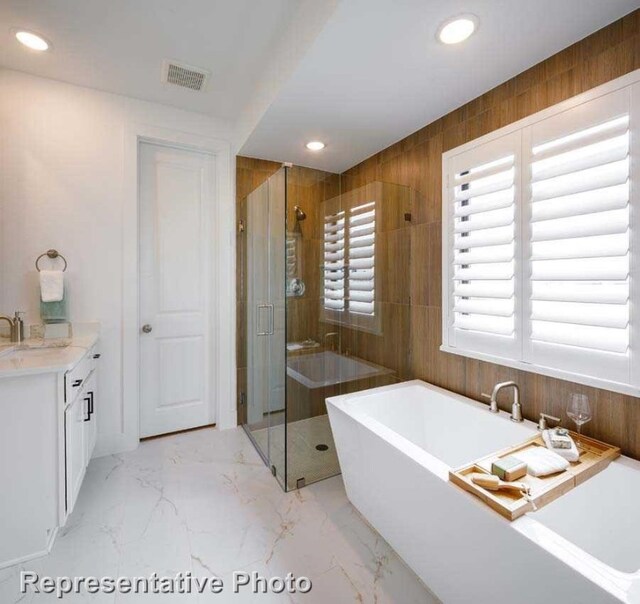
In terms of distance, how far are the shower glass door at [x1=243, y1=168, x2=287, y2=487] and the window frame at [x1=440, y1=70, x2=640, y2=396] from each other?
109cm

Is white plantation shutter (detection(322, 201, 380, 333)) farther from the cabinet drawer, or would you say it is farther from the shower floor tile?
the cabinet drawer

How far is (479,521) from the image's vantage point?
1127mm

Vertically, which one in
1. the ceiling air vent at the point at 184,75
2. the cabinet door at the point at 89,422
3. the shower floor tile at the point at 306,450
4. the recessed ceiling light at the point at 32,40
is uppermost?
the ceiling air vent at the point at 184,75

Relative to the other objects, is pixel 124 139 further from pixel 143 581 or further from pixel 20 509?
pixel 143 581

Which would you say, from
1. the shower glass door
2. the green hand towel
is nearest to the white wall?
the green hand towel

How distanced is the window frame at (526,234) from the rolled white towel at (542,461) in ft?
1.34

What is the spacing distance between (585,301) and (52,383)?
2.55 metres

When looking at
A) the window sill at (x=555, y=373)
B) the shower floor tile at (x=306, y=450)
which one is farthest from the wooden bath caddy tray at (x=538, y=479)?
the shower floor tile at (x=306, y=450)

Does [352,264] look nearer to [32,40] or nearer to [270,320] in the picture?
[270,320]

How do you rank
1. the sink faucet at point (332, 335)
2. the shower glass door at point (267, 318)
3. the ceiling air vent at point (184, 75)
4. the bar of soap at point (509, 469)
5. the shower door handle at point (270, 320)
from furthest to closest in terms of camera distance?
the sink faucet at point (332, 335) → the shower door handle at point (270, 320) → the shower glass door at point (267, 318) → the ceiling air vent at point (184, 75) → the bar of soap at point (509, 469)

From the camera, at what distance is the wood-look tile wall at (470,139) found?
1.47 meters

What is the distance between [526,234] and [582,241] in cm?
26

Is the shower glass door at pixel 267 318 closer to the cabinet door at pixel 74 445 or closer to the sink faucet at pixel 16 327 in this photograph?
the cabinet door at pixel 74 445

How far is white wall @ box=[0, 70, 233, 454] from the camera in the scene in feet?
7.61
